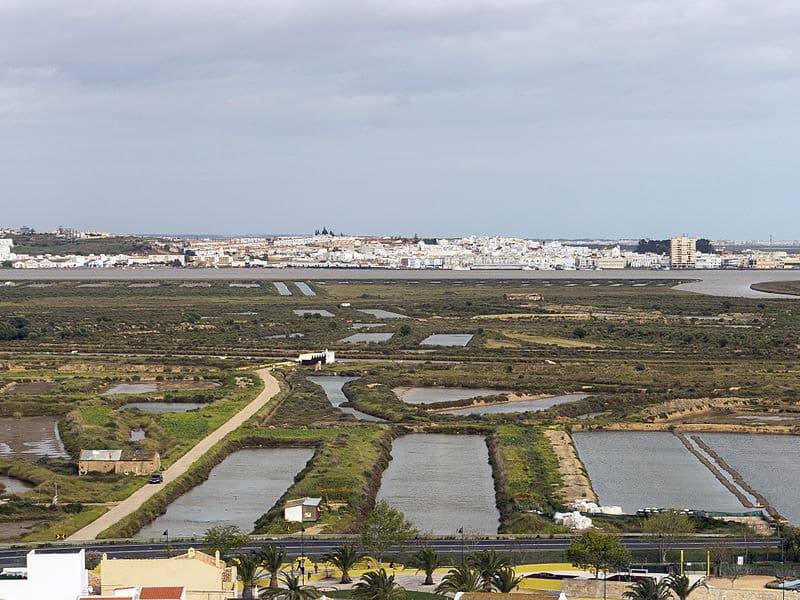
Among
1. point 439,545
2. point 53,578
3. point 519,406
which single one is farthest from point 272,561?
point 519,406

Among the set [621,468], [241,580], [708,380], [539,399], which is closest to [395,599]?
[241,580]

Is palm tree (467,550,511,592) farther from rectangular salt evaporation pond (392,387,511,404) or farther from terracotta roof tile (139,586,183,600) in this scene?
rectangular salt evaporation pond (392,387,511,404)

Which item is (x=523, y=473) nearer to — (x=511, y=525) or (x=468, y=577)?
(x=511, y=525)

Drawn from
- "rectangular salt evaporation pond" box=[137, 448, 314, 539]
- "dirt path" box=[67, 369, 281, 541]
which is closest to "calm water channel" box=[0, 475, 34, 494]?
"dirt path" box=[67, 369, 281, 541]

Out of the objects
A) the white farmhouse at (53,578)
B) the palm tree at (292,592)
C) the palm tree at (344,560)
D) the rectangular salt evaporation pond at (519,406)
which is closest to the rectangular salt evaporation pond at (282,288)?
the rectangular salt evaporation pond at (519,406)

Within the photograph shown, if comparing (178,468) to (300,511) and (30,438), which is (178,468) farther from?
(30,438)
